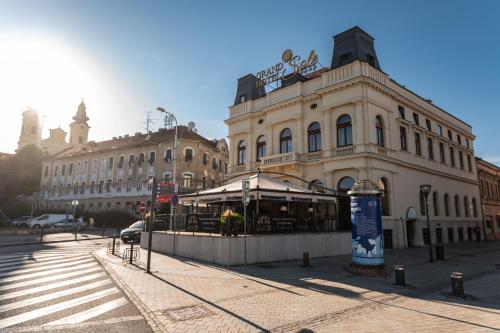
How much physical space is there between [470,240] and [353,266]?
2687cm

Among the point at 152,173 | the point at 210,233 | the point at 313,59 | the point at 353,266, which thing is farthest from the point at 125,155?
the point at 353,266

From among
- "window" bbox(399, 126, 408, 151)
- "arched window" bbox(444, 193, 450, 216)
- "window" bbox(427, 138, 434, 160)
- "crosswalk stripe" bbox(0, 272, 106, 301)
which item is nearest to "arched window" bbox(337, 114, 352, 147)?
"window" bbox(399, 126, 408, 151)

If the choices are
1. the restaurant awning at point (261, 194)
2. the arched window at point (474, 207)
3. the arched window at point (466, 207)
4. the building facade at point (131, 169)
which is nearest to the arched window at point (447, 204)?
the arched window at point (466, 207)

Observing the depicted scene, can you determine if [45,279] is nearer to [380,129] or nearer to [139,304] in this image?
[139,304]

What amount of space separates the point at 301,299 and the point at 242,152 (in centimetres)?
2280

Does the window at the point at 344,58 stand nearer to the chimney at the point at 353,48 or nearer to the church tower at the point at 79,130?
the chimney at the point at 353,48

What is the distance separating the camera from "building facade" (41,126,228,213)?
44.5 metres

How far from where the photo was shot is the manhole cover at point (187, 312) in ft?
21.2

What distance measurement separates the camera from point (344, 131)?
75.6 ft

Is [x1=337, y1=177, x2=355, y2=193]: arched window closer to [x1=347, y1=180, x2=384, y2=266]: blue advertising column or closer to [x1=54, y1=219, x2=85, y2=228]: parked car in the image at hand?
[x1=347, y1=180, x2=384, y2=266]: blue advertising column

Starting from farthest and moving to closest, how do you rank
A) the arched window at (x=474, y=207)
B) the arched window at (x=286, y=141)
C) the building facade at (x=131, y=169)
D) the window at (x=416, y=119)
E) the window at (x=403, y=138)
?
1. the building facade at (x=131, y=169)
2. the arched window at (x=474, y=207)
3. the window at (x=416, y=119)
4. the arched window at (x=286, y=141)
5. the window at (x=403, y=138)

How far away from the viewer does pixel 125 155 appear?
1919 inches

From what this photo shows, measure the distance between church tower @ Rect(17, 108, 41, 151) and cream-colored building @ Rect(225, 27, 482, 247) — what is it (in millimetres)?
65833

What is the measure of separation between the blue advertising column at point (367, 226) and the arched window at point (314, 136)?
40.9 feet
